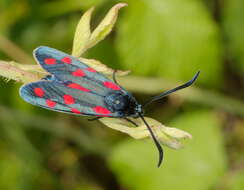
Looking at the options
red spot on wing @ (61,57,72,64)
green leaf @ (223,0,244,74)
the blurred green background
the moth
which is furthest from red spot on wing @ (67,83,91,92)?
green leaf @ (223,0,244,74)

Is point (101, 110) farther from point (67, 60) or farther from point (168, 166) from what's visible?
point (168, 166)

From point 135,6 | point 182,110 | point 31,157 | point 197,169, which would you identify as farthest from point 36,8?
point 197,169

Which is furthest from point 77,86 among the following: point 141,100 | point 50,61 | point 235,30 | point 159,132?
point 235,30

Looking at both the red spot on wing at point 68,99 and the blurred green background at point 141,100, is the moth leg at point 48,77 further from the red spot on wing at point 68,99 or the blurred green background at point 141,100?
the blurred green background at point 141,100

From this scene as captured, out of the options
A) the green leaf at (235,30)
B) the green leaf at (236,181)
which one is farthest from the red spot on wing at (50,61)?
the green leaf at (235,30)

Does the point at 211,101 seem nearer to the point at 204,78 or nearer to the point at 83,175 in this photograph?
the point at 204,78

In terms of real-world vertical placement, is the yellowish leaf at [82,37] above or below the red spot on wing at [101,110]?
above

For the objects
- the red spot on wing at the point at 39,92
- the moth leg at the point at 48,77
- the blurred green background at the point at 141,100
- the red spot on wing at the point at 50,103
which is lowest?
the blurred green background at the point at 141,100
